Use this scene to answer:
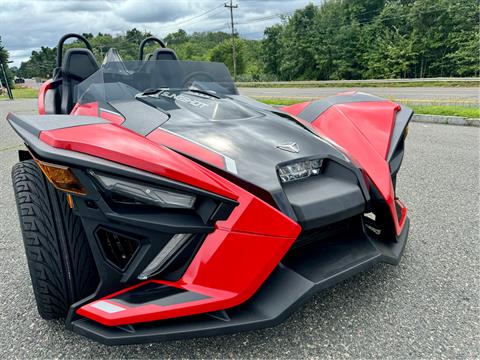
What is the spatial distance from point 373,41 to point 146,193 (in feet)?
104

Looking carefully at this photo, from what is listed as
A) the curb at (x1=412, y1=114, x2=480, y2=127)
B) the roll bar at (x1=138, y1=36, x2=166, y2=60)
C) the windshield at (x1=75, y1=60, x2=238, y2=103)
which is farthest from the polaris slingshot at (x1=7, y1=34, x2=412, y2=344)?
the curb at (x1=412, y1=114, x2=480, y2=127)

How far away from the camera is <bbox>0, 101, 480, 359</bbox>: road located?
1.47m

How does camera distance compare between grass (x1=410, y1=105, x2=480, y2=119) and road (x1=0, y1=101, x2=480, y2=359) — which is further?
grass (x1=410, y1=105, x2=480, y2=119)

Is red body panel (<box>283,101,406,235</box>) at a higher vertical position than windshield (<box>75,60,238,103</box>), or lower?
lower

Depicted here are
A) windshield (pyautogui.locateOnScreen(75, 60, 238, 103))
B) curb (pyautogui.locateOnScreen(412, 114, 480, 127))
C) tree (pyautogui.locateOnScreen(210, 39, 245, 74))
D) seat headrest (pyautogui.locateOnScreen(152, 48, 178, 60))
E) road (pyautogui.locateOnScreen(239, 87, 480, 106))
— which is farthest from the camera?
tree (pyautogui.locateOnScreen(210, 39, 245, 74))

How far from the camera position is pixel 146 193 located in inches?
51.1

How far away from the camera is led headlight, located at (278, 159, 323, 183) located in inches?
61.6

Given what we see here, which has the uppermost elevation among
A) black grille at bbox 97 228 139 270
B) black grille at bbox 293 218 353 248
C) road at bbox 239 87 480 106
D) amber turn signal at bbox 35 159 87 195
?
amber turn signal at bbox 35 159 87 195

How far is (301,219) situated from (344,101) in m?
1.50

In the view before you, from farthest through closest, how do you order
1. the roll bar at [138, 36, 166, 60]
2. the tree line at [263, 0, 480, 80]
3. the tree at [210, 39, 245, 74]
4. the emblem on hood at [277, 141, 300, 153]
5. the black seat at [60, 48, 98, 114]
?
the tree at [210, 39, 245, 74], the tree line at [263, 0, 480, 80], the roll bar at [138, 36, 166, 60], the black seat at [60, 48, 98, 114], the emblem on hood at [277, 141, 300, 153]

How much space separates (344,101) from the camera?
101 inches

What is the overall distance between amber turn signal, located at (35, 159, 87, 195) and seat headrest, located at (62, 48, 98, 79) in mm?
2142

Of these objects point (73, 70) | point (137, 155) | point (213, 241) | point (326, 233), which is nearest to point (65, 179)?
point (137, 155)

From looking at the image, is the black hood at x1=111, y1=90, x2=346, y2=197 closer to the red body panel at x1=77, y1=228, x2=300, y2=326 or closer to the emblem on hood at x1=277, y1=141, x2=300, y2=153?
the emblem on hood at x1=277, y1=141, x2=300, y2=153
